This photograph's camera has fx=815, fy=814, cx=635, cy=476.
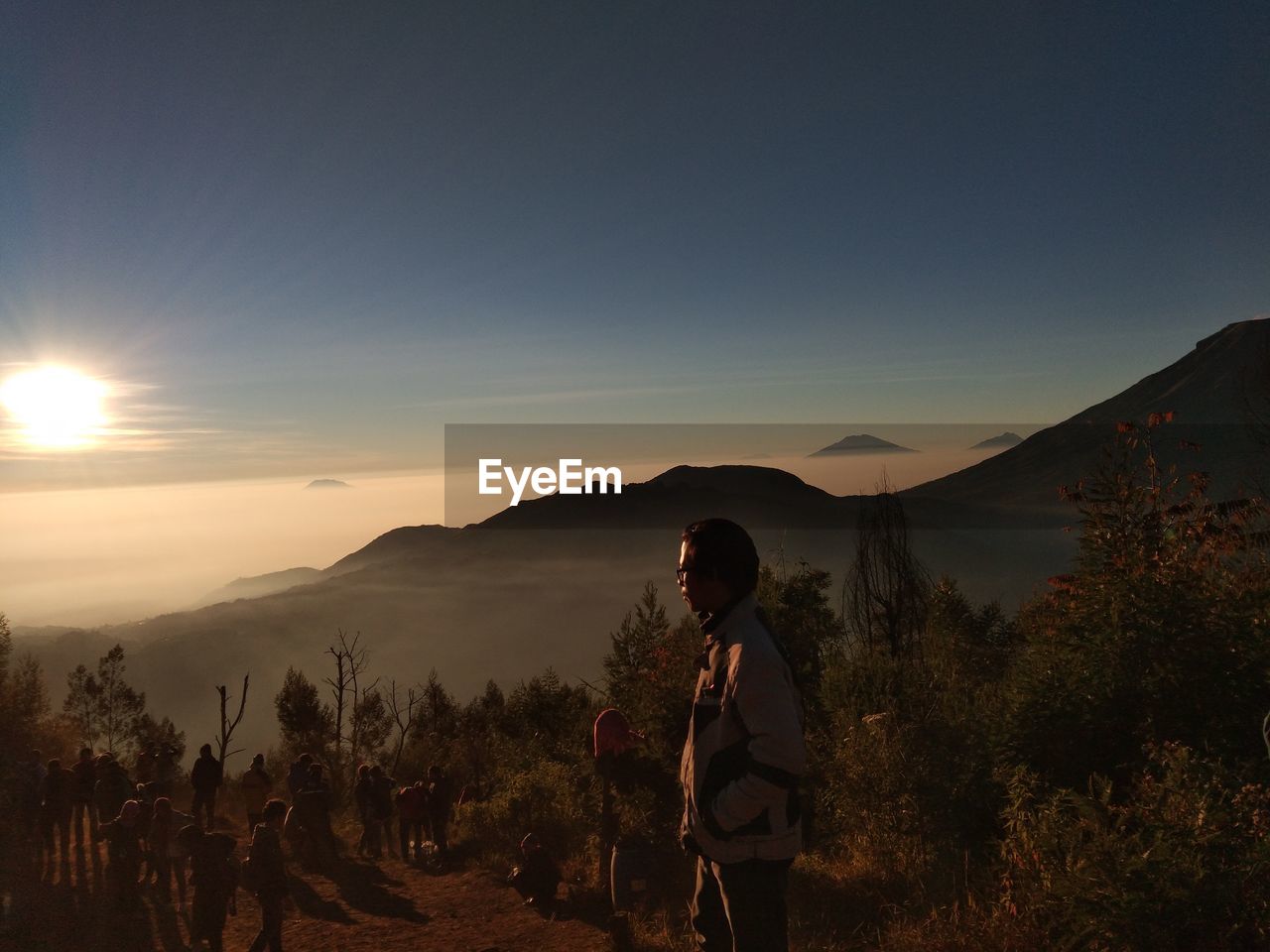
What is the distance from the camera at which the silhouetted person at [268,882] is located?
27.0 feet

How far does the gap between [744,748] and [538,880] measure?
8319 millimetres

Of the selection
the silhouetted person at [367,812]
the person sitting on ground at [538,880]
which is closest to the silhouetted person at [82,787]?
the silhouetted person at [367,812]

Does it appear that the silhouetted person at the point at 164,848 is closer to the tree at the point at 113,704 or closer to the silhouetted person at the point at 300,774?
the silhouetted person at the point at 300,774

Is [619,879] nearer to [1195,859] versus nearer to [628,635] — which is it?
[1195,859]

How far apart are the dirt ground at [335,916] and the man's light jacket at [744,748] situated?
613cm

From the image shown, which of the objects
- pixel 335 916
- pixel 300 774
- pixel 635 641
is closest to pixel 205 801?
pixel 300 774

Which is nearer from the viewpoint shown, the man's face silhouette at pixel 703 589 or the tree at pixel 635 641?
the man's face silhouette at pixel 703 589

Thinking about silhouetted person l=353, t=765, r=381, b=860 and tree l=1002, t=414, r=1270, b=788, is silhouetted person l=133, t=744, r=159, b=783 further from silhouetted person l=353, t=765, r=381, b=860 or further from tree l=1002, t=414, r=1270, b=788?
tree l=1002, t=414, r=1270, b=788

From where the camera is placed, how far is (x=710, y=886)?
3557 mm

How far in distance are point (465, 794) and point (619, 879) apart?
25.8 ft

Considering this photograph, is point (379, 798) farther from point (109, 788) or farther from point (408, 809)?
point (109, 788)

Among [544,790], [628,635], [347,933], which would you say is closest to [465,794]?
[544,790]

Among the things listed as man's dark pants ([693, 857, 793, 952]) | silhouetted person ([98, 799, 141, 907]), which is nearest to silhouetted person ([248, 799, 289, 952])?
silhouetted person ([98, 799, 141, 907])

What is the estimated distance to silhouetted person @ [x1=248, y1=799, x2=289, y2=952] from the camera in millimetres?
8219
